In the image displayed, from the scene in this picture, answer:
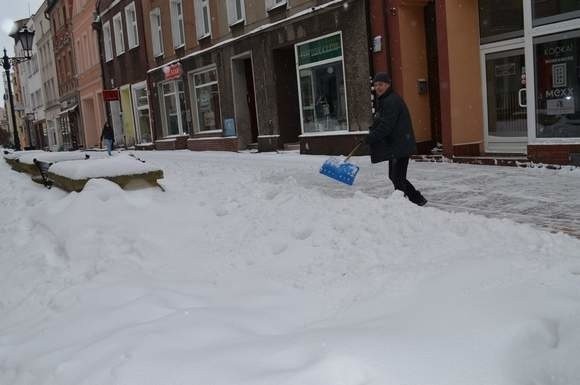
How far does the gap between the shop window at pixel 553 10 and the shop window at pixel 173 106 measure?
15.8m

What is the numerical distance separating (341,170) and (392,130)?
1687mm

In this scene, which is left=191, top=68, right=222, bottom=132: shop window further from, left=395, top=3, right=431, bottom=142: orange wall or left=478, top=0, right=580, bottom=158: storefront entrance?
left=478, top=0, right=580, bottom=158: storefront entrance

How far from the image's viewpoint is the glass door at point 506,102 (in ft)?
36.6

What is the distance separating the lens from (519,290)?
3.84 metres

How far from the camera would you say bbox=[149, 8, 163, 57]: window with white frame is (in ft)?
81.2

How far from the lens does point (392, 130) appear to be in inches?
282

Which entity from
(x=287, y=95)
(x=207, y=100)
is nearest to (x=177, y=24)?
(x=207, y=100)

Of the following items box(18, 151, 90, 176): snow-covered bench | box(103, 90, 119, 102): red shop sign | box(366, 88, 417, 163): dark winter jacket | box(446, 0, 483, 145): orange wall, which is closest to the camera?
box(366, 88, 417, 163): dark winter jacket

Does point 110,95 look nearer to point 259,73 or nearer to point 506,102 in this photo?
point 259,73

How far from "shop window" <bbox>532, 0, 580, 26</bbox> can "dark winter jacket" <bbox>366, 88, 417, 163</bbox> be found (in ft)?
14.4

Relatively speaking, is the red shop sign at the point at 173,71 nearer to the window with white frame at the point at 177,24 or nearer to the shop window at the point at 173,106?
the shop window at the point at 173,106

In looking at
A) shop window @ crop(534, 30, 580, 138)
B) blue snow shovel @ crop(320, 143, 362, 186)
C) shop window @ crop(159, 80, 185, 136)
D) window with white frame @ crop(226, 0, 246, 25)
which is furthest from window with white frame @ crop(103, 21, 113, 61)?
shop window @ crop(534, 30, 580, 138)

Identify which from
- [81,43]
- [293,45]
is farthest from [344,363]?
[81,43]

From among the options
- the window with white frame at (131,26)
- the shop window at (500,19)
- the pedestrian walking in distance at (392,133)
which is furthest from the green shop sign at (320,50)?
the window with white frame at (131,26)
